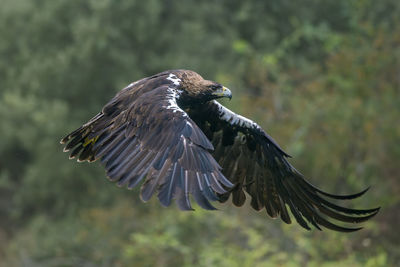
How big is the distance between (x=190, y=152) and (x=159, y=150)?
0.94ft

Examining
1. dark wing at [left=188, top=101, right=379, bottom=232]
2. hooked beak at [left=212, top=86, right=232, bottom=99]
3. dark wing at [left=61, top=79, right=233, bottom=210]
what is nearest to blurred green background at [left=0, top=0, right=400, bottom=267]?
dark wing at [left=188, top=101, right=379, bottom=232]

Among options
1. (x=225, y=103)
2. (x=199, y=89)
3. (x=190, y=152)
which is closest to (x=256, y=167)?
(x=199, y=89)

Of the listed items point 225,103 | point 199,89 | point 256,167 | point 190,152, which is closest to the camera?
point 190,152

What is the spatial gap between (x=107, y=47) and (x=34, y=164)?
369 centimetres

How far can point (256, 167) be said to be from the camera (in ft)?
30.3

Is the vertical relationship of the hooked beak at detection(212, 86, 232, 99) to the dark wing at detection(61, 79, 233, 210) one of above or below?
above

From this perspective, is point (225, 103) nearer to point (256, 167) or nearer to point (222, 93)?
point (256, 167)

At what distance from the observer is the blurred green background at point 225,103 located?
15.7 meters

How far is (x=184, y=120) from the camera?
7.54 metres

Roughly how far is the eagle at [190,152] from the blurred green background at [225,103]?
510 cm

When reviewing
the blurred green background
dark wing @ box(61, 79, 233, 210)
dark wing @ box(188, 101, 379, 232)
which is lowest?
dark wing @ box(61, 79, 233, 210)

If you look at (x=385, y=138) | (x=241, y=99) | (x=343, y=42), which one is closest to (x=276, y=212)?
(x=385, y=138)

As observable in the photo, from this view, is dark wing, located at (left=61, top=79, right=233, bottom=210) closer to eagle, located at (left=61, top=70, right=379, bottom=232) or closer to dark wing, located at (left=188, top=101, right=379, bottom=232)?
eagle, located at (left=61, top=70, right=379, bottom=232)

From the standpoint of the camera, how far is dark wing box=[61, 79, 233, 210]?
23.0 ft
